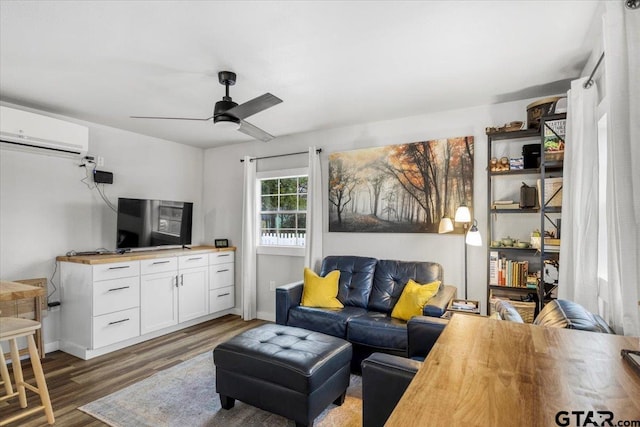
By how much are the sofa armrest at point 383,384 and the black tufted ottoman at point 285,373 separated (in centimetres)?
68

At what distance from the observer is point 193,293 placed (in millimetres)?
4297

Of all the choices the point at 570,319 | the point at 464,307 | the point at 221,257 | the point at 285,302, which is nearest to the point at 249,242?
the point at 221,257

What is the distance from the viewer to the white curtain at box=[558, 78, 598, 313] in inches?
82.2

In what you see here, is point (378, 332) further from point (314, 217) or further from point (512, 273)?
point (314, 217)

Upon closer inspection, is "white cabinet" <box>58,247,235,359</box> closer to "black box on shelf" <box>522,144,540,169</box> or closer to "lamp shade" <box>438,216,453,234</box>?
"lamp shade" <box>438,216,453,234</box>

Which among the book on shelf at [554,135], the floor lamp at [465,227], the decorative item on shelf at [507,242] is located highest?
the book on shelf at [554,135]

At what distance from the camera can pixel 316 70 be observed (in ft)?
8.43

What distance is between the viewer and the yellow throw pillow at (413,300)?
2836 millimetres

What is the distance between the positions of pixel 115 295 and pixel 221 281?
1445 mm

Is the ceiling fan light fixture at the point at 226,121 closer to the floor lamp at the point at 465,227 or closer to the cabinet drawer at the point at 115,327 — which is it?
the floor lamp at the point at 465,227

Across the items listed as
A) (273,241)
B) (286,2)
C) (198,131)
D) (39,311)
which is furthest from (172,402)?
(198,131)

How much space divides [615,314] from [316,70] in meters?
2.36

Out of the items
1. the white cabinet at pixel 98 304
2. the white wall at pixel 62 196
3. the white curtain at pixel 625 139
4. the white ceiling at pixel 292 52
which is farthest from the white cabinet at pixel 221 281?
the white curtain at pixel 625 139

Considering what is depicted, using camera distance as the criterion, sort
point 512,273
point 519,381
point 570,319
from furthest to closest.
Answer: point 512,273 → point 570,319 → point 519,381
